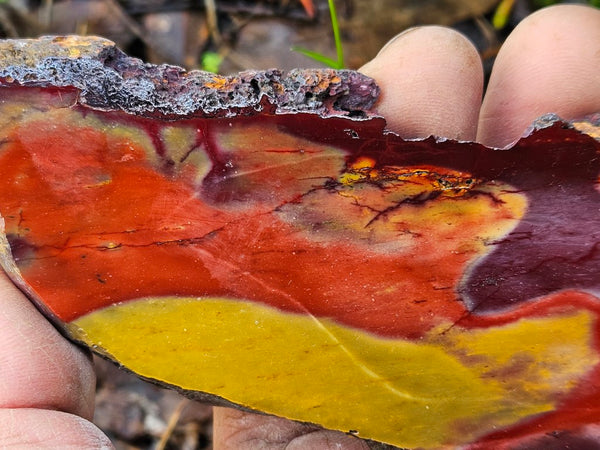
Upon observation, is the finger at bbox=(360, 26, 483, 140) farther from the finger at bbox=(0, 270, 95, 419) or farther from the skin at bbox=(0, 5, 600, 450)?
the finger at bbox=(0, 270, 95, 419)

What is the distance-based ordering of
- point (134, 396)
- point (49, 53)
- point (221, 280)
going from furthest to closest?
point (134, 396) → point (221, 280) → point (49, 53)

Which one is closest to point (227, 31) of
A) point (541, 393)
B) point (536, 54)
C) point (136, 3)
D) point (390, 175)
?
point (136, 3)

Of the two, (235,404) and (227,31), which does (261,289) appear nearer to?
(235,404)

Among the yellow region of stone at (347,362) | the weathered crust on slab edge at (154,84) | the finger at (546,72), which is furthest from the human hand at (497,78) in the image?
the yellow region of stone at (347,362)

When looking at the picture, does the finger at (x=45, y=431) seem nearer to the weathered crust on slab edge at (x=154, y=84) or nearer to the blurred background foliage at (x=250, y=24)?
the weathered crust on slab edge at (x=154, y=84)

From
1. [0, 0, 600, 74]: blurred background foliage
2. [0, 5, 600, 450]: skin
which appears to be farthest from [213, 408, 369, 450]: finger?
[0, 0, 600, 74]: blurred background foliage

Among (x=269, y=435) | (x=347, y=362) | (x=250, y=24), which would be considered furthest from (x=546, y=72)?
(x=250, y=24)

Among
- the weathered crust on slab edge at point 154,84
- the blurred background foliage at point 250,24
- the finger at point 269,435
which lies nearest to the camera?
the weathered crust on slab edge at point 154,84
